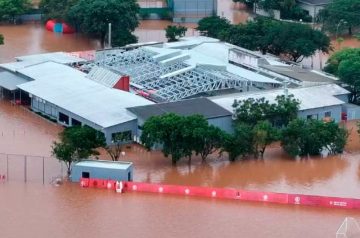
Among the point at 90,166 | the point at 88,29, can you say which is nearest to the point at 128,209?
the point at 90,166

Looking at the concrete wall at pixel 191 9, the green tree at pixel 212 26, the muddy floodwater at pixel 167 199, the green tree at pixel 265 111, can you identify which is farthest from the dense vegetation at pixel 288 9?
the green tree at pixel 265 111

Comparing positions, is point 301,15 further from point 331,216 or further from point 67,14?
point 331,216

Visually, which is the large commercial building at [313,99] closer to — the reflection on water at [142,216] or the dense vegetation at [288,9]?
the reflection on water at [142,216]

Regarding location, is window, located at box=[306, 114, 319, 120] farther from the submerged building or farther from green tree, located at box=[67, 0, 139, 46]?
green tree, located at box=[67, 0, 139, 46]

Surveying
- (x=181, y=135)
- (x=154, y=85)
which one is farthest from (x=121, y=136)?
(x=154, y=85)

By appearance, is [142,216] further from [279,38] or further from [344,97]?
[279,38]
